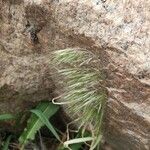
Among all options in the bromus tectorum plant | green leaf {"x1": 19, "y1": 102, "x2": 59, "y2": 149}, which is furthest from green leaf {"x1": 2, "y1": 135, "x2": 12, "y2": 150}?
the bromus tectorum plant

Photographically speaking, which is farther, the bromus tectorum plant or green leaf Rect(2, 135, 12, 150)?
green leaf Rect(2, 135, 12, 150)

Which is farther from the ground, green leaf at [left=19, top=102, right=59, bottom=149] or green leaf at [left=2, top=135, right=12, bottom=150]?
green leaf at [left=19, top=102, right=59, bottom=149]

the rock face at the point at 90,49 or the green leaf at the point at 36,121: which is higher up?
the rock face at the point at 90,49

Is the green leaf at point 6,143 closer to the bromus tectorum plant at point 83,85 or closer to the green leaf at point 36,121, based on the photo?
the green leaf at point 36,121

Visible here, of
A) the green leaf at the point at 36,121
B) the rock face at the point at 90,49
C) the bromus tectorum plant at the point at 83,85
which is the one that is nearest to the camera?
the rock face at the point at 90,49

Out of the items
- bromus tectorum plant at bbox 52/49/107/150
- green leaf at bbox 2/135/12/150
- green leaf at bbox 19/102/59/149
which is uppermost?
bromus tectorum plant at bbox 52/49/107/150

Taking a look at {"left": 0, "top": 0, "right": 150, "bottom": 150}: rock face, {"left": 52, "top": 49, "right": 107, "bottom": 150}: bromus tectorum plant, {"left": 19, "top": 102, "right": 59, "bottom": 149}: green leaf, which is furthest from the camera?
{"left": 19, "top": 102, "right": 59, "bottom": 149}: green leaf

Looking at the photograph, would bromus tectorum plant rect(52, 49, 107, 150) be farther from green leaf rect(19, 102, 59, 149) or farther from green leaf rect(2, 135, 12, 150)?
green leaf rect(2, 135, 12, 150)

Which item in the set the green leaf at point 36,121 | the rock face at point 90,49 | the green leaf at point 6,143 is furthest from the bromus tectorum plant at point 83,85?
the green leaf at point 6,143
